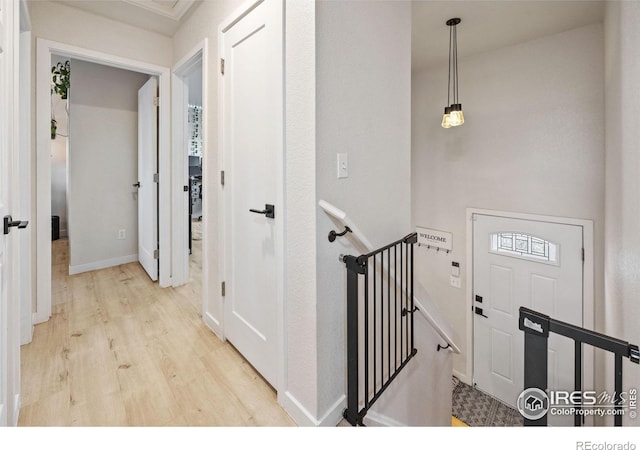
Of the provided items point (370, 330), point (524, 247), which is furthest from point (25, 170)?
point (524, 247)

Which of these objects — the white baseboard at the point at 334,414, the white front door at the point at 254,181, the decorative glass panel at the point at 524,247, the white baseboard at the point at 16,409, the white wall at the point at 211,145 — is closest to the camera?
the white baseboard at the point at 16,409

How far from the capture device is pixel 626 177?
173 cm

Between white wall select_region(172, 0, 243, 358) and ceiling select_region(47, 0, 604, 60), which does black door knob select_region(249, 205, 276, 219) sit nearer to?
white wall select_region(172, 0, 243, 358)

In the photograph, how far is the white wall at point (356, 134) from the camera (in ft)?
4.80

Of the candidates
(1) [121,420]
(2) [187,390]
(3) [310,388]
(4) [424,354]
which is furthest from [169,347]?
(4) [424,354]

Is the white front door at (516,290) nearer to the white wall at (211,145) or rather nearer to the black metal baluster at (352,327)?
the black metal baluster at (352,327)

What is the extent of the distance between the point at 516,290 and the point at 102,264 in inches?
189

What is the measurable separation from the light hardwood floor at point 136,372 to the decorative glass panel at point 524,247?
3074 mm

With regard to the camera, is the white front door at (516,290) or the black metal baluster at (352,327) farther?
the white front door at (516,290)

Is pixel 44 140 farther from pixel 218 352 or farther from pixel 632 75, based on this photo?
pixel 632 75

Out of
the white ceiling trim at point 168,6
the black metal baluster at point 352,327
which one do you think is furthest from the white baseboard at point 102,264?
the black metal baluster at point 352,327

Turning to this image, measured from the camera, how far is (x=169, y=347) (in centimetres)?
213

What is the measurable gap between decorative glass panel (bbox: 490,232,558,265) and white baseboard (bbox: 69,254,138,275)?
4.41 metres

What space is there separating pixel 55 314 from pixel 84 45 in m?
2.25
